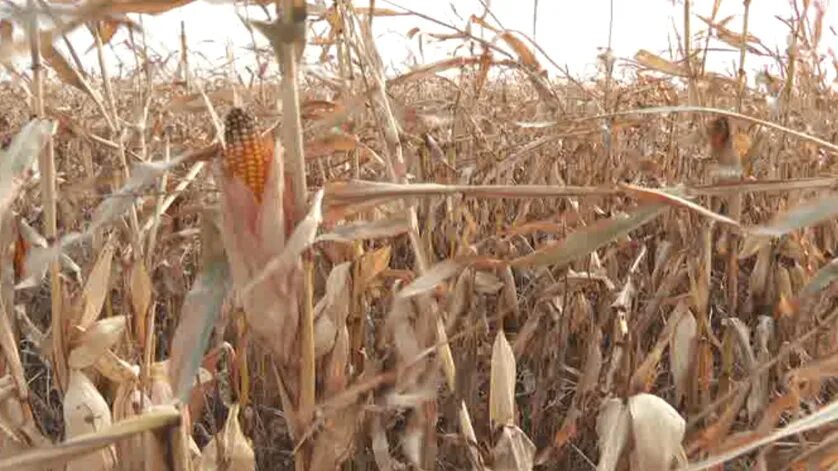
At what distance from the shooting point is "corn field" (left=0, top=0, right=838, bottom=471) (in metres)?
0.80

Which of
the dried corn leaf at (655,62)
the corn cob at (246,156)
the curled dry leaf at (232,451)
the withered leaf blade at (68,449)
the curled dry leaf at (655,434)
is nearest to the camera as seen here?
the withered leaf blade at (68,449)

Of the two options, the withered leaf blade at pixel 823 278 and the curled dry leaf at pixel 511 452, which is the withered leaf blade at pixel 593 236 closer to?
the withered leaf blade at pixel 823 278

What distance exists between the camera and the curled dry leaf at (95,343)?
110 centimetres

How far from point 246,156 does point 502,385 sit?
51cm

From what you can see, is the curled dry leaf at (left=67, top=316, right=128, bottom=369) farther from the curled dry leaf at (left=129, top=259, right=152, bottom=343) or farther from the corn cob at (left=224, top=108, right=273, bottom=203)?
the corn cob at (left=224, top=108, right=273, bottom=203)

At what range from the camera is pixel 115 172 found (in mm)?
1477

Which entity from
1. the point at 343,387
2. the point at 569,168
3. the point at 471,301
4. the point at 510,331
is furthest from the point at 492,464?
the point at 569,168

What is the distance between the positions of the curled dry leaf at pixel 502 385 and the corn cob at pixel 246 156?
1.53 feet

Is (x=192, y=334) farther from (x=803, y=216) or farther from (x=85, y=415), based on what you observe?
(x=803, y=216)

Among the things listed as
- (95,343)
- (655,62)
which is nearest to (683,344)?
(655,62)

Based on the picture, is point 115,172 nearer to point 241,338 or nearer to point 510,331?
point 241,338

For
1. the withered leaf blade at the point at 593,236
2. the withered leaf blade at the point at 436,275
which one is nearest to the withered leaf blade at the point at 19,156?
the withered leaf blade at the point at 436,275

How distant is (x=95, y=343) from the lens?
43.6 inches

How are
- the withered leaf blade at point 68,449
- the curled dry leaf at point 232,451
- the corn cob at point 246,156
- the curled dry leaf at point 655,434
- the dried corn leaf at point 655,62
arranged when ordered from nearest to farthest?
the withered leaf blade at point 68,449 < the corn cob at point 246,156 < the curled dry leaf at point 655,434 < the curled dry leaf at point 232,451 < the dried corn leaf at point 655,62
